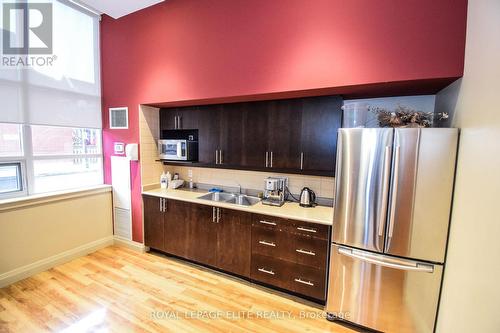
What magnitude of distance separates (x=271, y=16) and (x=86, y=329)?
3.27 metres

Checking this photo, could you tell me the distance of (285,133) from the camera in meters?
2.55

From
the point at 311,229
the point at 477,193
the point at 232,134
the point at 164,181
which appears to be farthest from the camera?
the point at 164,181

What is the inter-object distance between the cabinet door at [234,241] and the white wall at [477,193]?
66.7 inches

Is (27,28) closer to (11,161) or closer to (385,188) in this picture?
(11,161)

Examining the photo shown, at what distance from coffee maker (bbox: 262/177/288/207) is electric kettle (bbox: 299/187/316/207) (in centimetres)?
24

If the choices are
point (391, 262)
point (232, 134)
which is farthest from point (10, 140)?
point (391, 262)

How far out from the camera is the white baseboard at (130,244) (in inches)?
129

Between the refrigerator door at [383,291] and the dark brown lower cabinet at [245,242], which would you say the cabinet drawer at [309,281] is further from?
the refrigerator door at [383,291]

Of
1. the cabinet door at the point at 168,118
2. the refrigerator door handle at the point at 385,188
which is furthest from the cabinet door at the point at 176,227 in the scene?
the refrigerator door handle at the point at 385,188

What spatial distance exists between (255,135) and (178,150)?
1127 mm

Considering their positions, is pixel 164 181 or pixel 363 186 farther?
pixel 164 181

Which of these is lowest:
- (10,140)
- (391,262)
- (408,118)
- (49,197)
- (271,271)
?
(271,271)

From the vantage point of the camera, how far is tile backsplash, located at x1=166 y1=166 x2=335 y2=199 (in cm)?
265

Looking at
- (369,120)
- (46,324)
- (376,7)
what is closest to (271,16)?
(376,7)
